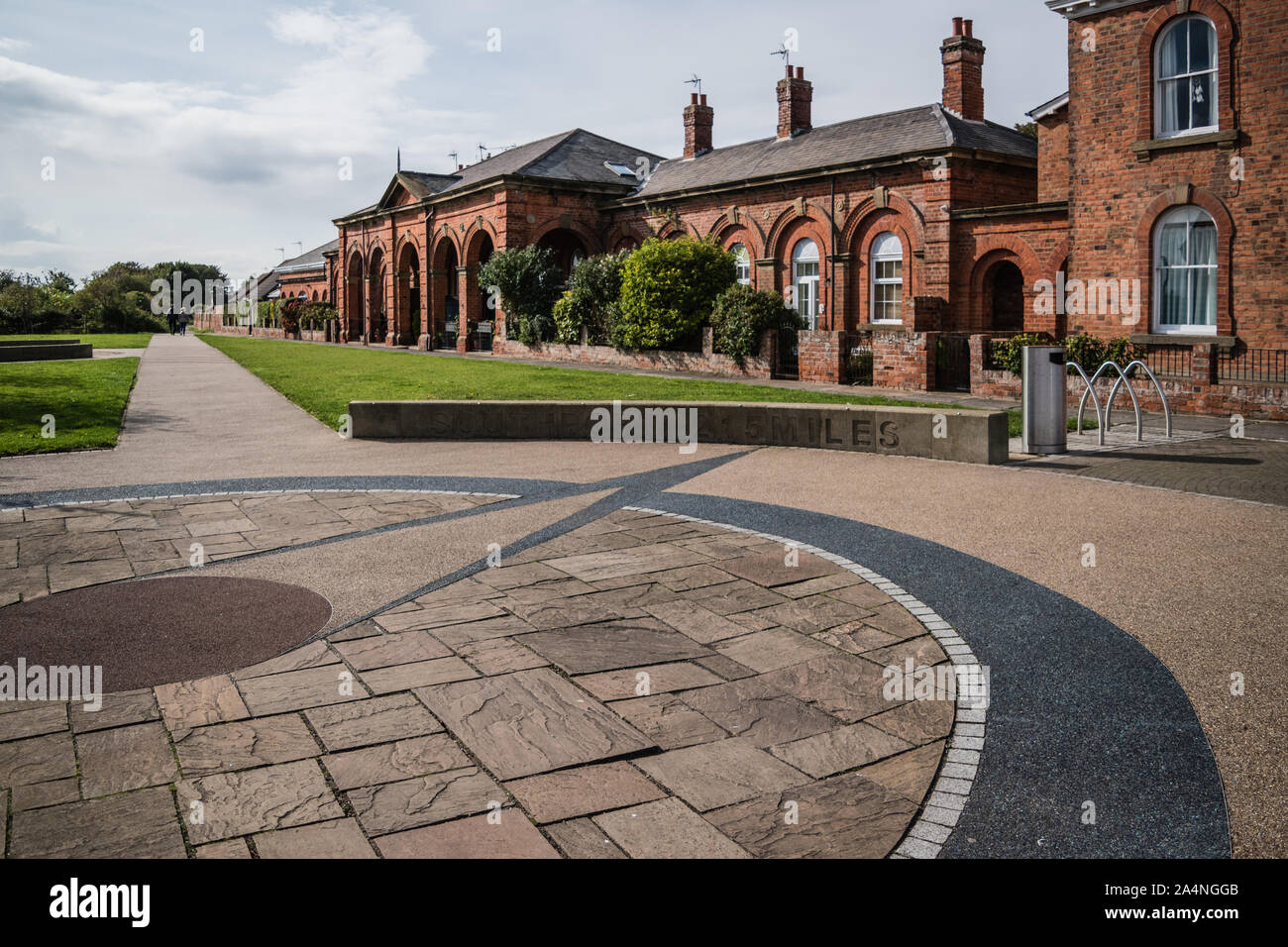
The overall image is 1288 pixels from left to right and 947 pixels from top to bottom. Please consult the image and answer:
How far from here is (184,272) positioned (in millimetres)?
141625

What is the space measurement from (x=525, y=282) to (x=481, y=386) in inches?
643

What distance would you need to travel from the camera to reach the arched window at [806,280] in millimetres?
32250

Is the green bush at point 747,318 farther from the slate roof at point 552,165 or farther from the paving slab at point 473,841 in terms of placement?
the paving slab at point 473,841

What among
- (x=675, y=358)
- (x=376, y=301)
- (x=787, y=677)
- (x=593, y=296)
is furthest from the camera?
(x=376, y=301)

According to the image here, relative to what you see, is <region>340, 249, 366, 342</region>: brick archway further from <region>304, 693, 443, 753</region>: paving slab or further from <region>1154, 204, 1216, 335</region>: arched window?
<region>304, 693, 443, 753</region>: paving slab

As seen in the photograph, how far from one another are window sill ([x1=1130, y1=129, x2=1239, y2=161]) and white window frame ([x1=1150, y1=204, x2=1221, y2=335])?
1.11 meters

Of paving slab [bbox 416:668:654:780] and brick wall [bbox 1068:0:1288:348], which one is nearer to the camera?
paving slab [bbox 416:668:654:780]

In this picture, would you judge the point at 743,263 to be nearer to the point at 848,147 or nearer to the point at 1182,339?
the point at 848,147

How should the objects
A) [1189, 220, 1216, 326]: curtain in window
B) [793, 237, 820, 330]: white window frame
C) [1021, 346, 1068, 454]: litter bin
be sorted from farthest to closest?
[793, 237, 820, 330]: white window frame → [1189, 220, 1216, 326]: curtain in window → [1021, 346, 1068, 454]: litter bin

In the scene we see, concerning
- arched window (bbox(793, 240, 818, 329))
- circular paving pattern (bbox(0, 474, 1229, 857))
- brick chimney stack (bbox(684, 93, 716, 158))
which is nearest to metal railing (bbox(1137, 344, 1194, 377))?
arched window (bbox(793, 240, 818, 329))

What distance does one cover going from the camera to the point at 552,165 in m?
40.2

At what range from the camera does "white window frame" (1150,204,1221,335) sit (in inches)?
750

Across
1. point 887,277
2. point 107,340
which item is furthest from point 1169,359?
point 107,340
